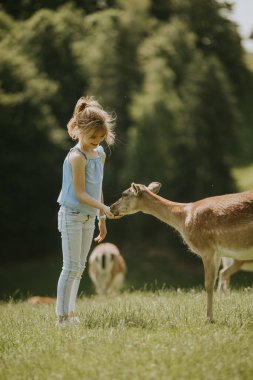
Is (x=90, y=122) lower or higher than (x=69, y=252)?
higher

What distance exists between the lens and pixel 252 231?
604 centimetres

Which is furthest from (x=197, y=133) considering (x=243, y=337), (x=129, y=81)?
(x=243, y=337)

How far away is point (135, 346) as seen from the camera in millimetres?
4840

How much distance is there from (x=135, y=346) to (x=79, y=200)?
5.43ft

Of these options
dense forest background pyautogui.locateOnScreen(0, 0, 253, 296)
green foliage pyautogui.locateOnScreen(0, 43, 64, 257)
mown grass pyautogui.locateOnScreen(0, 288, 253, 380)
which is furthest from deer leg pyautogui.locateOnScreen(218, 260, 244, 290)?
green foliage pyautogui.locateOnScreen(0, 43, 64, 257)

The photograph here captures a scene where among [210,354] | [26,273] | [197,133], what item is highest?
[197,133]

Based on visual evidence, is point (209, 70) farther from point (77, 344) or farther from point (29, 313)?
point (77, 344)

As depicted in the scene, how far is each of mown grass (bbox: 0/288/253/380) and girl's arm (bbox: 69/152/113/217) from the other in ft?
3.56

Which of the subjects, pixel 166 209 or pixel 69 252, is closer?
pixel 69 252

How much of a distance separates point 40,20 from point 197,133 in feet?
28.9

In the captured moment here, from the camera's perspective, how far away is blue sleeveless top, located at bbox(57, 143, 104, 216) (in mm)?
6031

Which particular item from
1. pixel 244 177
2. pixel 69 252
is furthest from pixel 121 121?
pixel 69 252

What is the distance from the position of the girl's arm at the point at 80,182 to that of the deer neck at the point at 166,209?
0.92 meters

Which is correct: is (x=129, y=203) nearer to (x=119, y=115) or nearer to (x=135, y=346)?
(x=135, y=346)
